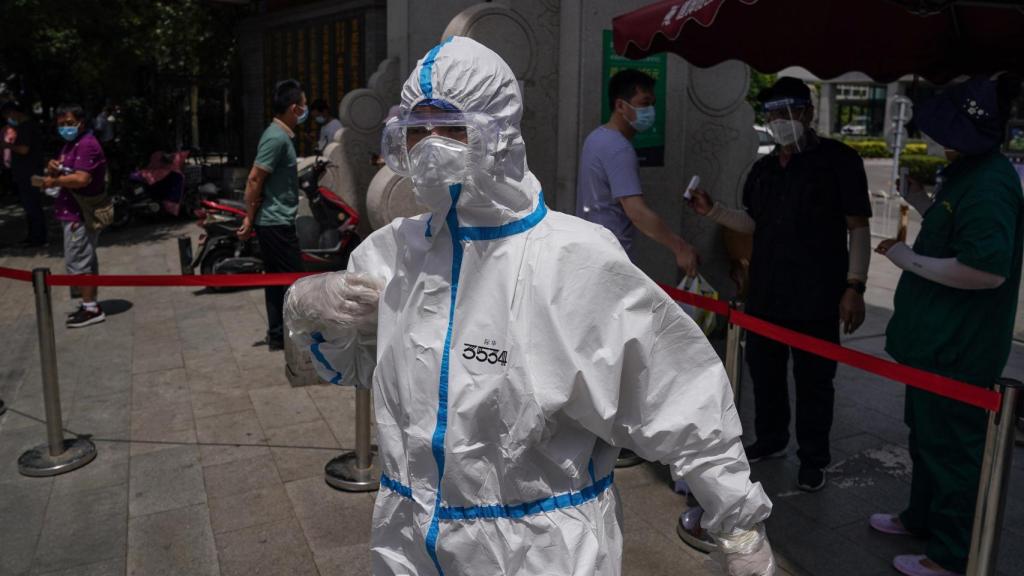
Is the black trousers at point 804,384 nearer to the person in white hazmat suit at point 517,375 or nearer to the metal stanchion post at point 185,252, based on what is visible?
the person in white hazmat suit at point 517,375

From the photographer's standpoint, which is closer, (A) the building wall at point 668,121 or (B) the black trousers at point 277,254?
(A) the building wall at point 668,121

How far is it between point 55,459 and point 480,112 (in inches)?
148

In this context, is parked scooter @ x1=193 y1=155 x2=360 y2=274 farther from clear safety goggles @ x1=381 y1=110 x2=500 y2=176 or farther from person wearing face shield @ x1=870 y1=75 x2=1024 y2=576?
clear safety goggles @ x1=381 y1=110 x2=500 y2=176

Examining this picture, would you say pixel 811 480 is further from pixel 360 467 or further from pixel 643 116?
pixel 360 467

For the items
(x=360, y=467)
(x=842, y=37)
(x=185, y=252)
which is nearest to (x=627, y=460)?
(x=360, y=467)

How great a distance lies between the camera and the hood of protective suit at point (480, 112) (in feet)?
6.17

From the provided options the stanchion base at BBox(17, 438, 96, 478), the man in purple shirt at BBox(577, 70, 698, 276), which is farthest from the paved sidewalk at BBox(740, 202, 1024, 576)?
the stanchion base at BBox(17, 438, 96, 478)

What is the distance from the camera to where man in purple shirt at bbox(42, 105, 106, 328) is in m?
6.96

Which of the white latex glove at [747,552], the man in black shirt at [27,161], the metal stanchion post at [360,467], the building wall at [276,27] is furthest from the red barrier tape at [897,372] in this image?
the man in black shirt at [27,161]

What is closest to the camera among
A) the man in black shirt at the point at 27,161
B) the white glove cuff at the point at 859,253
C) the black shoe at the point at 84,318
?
the white glove cuff at the point at 859,253

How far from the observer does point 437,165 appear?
6.13ft

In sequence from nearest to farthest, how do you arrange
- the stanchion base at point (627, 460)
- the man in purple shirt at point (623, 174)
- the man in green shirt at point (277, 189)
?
the man in purple shirt at point (623, 174) < the stanchion base at point (627, 460) < the man in green shirt at point (277, 189)

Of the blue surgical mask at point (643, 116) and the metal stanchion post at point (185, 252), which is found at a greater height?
the blue surgical mask at point (643, 116)

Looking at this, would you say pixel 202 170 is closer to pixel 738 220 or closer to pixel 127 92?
pixel 127 92
